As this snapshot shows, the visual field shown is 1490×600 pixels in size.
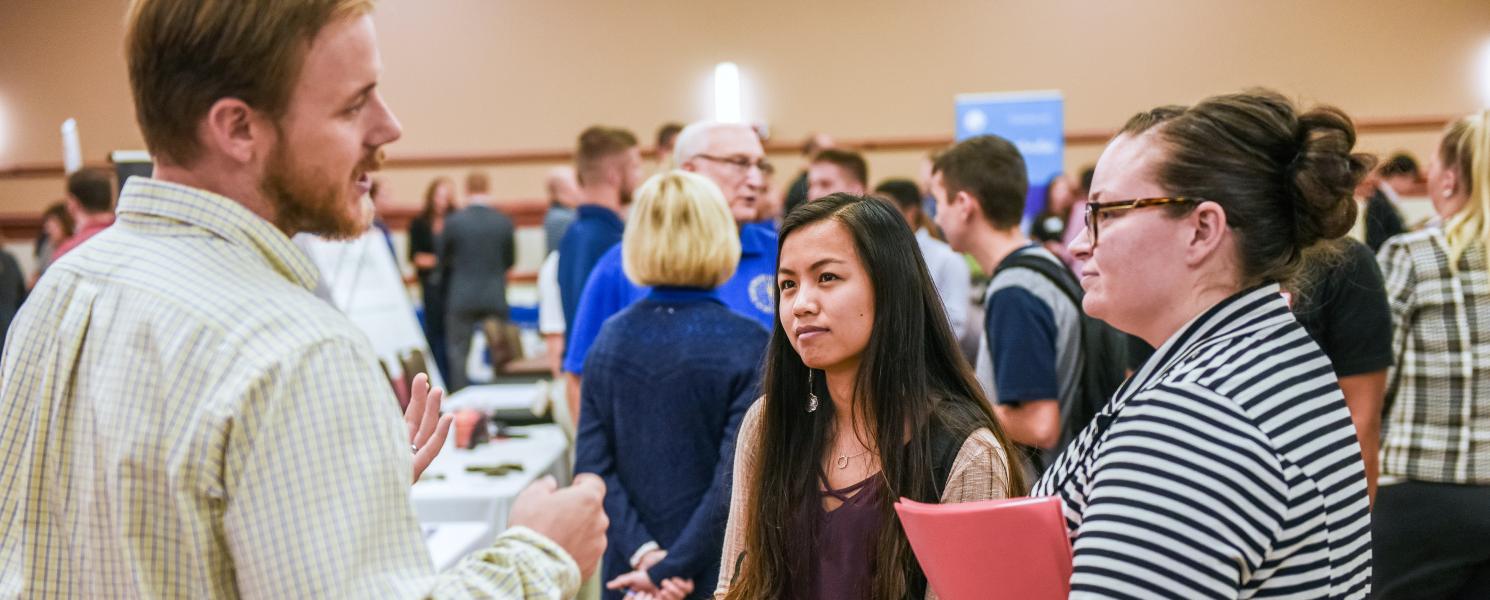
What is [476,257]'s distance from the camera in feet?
26.0

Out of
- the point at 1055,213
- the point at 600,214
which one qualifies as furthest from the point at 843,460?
the point at 1055,213

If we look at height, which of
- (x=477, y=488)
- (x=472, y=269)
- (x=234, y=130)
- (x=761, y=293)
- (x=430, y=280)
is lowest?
(x=430, y=280)

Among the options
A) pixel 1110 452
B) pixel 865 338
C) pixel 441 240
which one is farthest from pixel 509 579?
pixel 441 240

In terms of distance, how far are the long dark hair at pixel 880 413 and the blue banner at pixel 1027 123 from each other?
543cm

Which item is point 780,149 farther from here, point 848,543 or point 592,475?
point 592,475

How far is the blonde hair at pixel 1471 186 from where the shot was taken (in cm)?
263

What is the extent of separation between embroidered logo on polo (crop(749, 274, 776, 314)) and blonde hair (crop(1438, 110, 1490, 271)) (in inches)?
67.2

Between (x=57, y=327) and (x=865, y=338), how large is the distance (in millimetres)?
1149

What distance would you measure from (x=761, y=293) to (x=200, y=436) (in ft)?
7.94

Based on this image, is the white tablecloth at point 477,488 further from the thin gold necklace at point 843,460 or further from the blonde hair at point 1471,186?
the blonde hair at point 1471,186

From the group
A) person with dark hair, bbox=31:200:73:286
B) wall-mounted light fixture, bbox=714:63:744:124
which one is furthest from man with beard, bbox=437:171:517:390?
wall-mounted light fixture, bbox=714:63:744:124

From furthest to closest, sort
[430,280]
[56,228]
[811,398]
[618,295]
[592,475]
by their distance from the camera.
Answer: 1. [430,280]
2. [56,228]
3. [618,295]
4. [811,398]
5. [592,475]

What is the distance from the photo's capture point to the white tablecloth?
303 cm

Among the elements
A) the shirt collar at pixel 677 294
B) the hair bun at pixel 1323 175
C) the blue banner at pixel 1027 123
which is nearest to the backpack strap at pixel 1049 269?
the shirt collar at pixel 677 294
